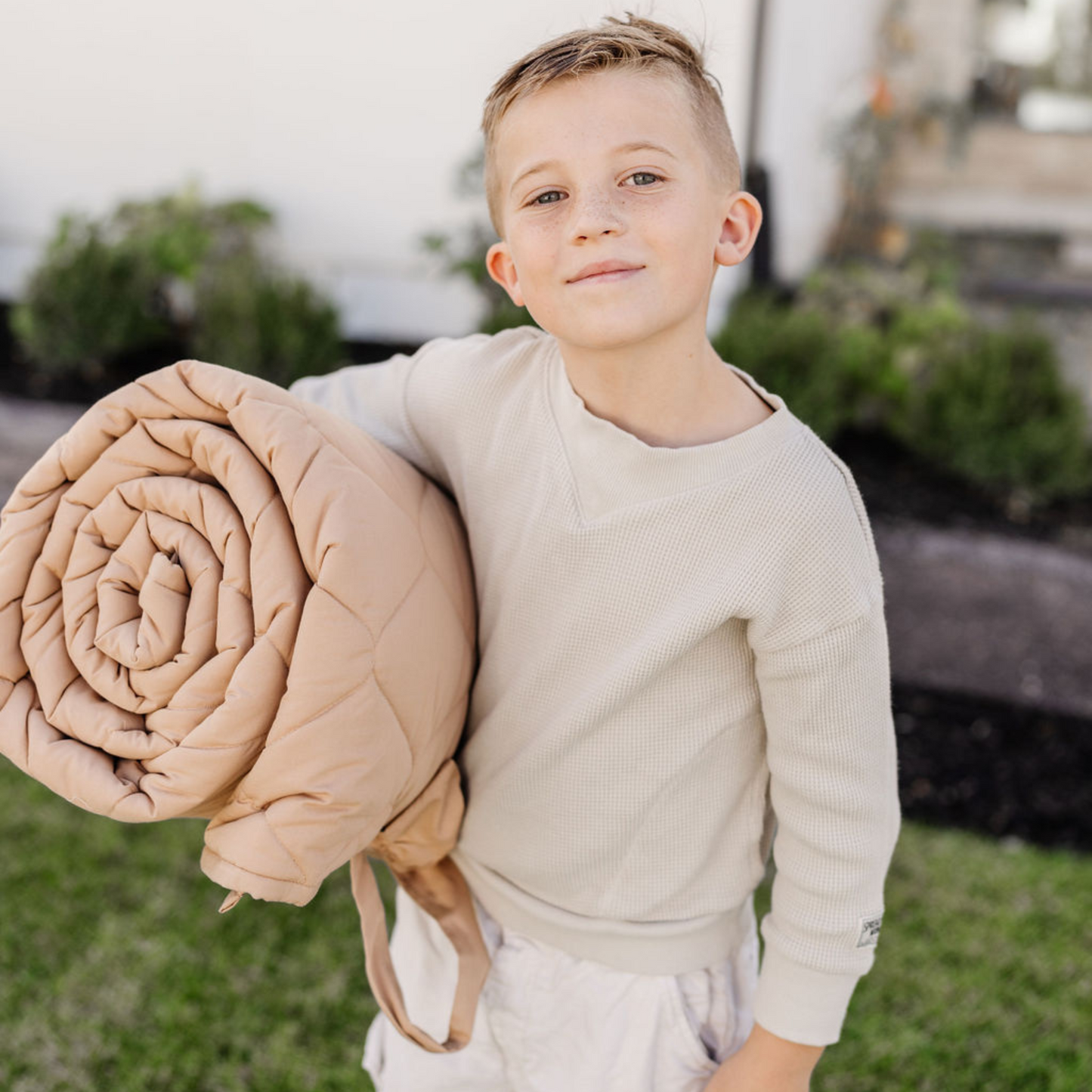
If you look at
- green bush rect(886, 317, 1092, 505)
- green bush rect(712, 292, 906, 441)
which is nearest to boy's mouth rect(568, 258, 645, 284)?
green bush rect(712, 292, 906, 441)

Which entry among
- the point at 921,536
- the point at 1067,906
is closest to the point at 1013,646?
the point at 921,536

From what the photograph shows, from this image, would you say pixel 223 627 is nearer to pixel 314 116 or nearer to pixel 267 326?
pixel 267 326

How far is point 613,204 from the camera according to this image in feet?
3.82

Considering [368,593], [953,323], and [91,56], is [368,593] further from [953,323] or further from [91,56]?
[91,56]

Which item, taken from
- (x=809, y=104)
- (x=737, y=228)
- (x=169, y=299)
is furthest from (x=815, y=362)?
(x=737, y=228)

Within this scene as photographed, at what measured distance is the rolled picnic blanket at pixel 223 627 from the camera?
1089 mm

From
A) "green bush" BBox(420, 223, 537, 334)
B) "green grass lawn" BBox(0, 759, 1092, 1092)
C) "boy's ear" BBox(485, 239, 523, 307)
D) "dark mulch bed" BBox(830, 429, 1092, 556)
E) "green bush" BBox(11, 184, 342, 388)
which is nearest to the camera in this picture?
"boy's ear" BBox(485, 239, 523, 307)

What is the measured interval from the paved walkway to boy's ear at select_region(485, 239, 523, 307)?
257 cm

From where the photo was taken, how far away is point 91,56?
5.91 metres

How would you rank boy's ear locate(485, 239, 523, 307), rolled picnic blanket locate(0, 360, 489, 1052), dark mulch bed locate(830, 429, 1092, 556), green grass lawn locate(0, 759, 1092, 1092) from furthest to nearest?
dark mulch bed locate(830, 429, 1092, 556), green grass lawn locate(0, 759, 1092, 1092), boy's ear locate(485, 239, 523, 307), rolled picnic blanket locate(0, 360, 489, 1052)

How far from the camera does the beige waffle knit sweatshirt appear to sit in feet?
3.94

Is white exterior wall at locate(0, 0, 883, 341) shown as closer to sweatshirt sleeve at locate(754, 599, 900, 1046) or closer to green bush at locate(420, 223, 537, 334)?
green bush at locate(420, 223, 537, 334)

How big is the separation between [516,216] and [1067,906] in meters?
2.33

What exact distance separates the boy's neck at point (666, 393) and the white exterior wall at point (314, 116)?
4.23 m
